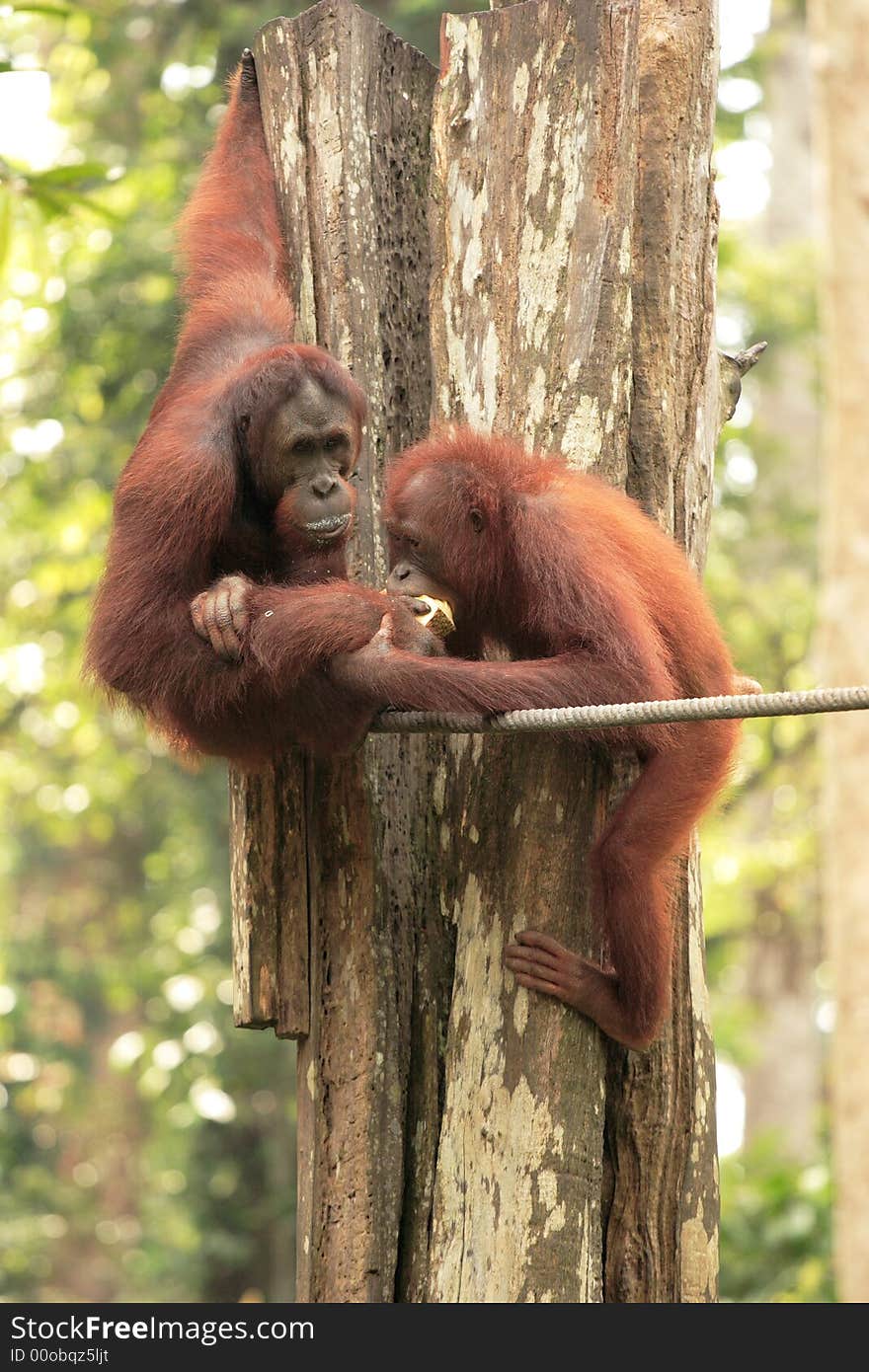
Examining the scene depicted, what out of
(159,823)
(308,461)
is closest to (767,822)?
(159,823)

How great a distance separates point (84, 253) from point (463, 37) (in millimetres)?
6595

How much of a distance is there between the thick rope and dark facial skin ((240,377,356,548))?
403 millimetres

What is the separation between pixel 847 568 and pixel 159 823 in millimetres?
6712

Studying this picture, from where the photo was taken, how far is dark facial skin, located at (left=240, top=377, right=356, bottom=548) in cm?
287

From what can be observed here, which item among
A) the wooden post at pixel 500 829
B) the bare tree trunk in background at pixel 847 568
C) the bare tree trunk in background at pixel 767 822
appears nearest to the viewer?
the wooden post at pixel 500 829

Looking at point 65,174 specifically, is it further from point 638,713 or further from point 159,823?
point 159,823

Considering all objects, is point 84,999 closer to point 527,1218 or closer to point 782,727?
point 782,727

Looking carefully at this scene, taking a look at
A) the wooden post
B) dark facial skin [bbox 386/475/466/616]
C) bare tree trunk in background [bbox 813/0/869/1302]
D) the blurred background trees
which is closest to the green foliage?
the blurred background trees

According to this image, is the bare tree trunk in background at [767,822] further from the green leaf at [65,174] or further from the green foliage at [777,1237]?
the green leaf at [65,174]

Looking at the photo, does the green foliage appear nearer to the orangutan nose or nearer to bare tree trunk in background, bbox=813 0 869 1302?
bare tree trunk in background, bbox=813 0 869 1302

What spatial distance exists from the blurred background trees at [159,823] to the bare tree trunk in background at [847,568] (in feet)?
5.32

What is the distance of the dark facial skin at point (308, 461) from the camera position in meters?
2.87

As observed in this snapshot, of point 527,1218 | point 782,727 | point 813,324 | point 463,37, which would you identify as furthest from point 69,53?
point 527,1218

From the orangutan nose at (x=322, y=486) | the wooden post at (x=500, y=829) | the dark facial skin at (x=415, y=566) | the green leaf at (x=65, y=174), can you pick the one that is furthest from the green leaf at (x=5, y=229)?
the dark facial skin at (x=415, y=566)
